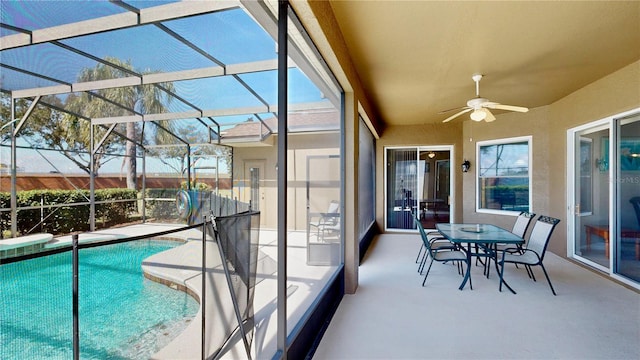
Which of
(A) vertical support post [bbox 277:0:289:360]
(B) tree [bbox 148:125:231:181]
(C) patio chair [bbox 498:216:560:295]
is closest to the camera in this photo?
(B) tree [bbox 148:125:231:181]

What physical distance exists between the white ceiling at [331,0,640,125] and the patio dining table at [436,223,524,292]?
2189 mm

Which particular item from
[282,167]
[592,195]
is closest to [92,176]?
[282,167]

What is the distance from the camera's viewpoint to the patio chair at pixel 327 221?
3.24 meters

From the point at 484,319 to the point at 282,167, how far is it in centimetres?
257

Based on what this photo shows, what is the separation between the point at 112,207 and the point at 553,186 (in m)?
A: 6.69

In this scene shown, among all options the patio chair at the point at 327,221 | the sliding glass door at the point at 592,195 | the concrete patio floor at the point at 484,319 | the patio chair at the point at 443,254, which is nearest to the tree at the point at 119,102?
the concrete patio floor at the point at 484,319

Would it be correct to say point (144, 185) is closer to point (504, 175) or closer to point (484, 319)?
point (484, 319)

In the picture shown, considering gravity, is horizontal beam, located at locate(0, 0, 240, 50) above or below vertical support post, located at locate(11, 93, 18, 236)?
above

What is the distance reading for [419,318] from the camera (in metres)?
2.88

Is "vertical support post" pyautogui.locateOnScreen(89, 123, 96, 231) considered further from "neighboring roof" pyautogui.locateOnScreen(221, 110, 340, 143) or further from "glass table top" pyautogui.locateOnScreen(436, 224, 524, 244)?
"glass table top" pyautogui.locateOnScreen(436, 224, 524, 244)

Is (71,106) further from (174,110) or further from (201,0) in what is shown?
(201,0)

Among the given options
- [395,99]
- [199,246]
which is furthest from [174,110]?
[395,99]

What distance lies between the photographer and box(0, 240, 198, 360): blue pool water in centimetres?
69

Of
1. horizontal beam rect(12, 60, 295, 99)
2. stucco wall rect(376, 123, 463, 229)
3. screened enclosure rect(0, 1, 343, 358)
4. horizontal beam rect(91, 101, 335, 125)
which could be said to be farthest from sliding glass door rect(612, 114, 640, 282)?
horizontal beam rect(12, 60, 295, 99)
